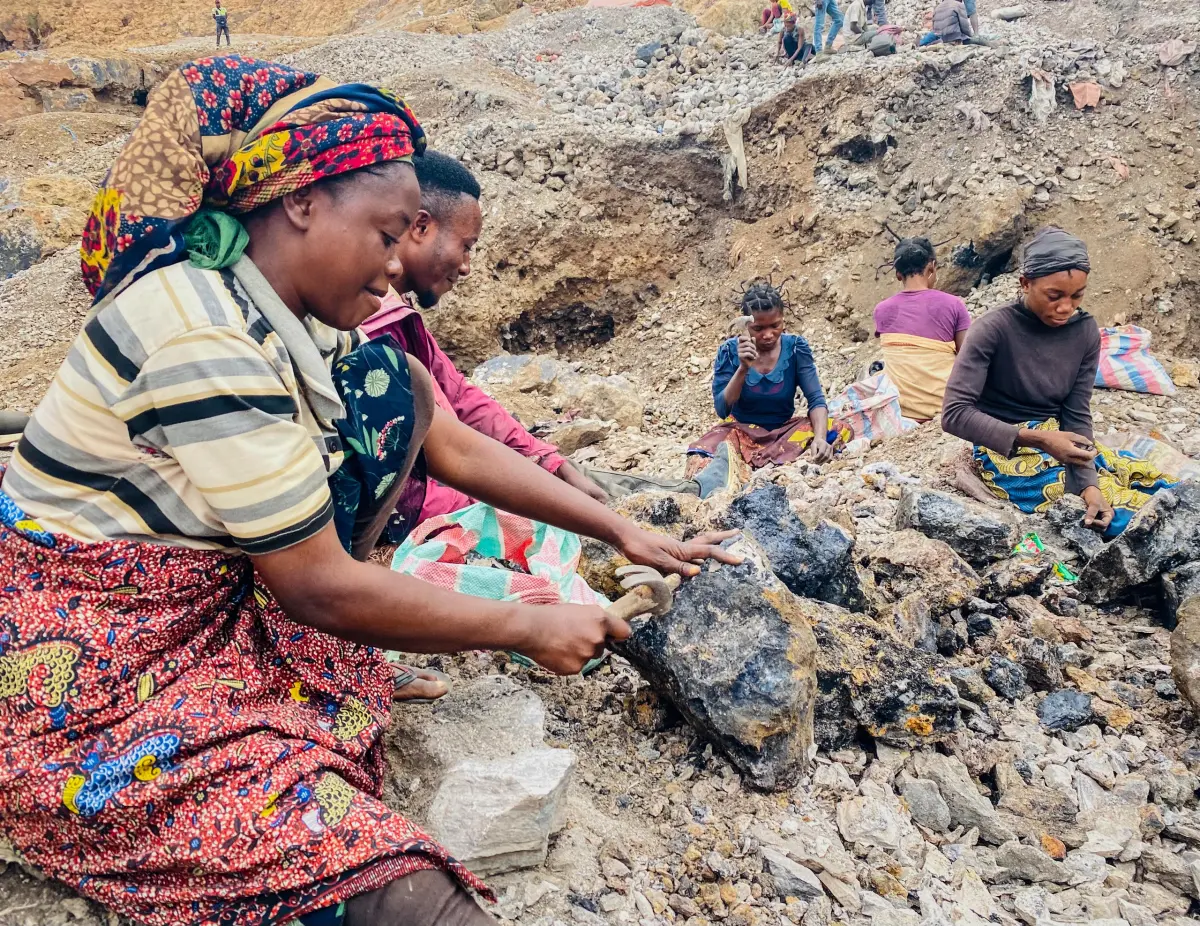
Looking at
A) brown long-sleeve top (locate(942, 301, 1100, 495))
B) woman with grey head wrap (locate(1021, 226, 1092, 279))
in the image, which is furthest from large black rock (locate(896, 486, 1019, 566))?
woman with grey head wrap (locate(1021, 226, 1092, 279))

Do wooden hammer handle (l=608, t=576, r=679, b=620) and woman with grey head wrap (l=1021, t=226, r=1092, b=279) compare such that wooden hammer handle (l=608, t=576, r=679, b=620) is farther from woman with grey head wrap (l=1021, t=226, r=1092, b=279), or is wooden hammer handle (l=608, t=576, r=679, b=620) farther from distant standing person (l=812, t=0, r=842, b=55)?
distant standing person (l=812, t=0, r=842, b=55)

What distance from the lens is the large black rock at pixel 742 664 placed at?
6.48ft

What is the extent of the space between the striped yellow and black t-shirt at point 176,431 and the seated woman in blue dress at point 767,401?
3.98 metres

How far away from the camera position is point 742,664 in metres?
2.00

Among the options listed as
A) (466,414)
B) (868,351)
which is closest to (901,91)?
(868,351)

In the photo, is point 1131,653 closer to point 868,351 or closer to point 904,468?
point 904,468

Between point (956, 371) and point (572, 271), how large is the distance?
638 centimetres

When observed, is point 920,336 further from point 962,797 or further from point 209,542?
point 209,542

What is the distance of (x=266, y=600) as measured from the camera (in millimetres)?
1546

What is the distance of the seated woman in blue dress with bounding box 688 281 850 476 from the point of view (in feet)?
17.1

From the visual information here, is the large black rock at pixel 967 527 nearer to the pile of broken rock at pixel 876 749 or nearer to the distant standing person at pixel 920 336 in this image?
the pile of broken rock at pixel 876 749

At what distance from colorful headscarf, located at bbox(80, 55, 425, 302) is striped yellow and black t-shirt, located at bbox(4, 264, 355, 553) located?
83 millimetres

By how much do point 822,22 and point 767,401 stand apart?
359 inches

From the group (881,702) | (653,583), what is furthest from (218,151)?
(881,702)
